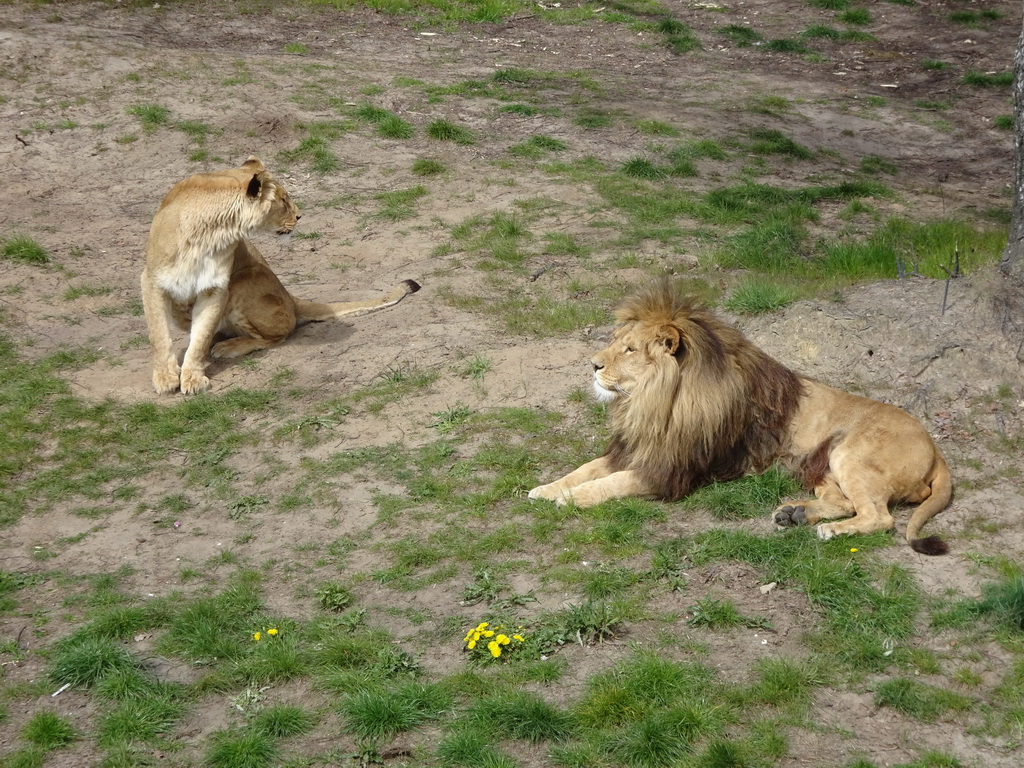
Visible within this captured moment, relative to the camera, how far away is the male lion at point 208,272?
755 cm

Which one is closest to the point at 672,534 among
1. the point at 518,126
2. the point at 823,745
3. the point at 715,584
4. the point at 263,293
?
the point at 715,584

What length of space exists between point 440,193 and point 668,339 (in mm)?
5442

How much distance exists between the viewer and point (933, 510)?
5410 mm

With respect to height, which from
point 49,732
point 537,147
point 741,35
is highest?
point 741,35

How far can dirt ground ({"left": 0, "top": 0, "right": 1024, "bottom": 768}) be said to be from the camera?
19.3 ft

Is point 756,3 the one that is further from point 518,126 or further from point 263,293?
point 263,293

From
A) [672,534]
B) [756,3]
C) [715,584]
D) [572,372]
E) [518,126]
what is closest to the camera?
[715,584]

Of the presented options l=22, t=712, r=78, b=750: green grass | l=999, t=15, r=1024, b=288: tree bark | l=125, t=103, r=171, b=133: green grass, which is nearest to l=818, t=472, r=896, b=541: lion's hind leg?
l=999, t=15, r=1024, b=288: tree bark

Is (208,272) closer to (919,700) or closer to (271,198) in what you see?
(271,198)

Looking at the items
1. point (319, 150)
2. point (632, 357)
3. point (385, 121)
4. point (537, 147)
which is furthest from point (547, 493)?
point (385, 121)

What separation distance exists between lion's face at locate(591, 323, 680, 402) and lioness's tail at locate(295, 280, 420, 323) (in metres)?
3.04

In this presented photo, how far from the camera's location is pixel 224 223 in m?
7.63

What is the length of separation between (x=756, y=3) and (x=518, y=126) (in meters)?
7.63

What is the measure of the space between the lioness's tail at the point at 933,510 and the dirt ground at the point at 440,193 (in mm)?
76
